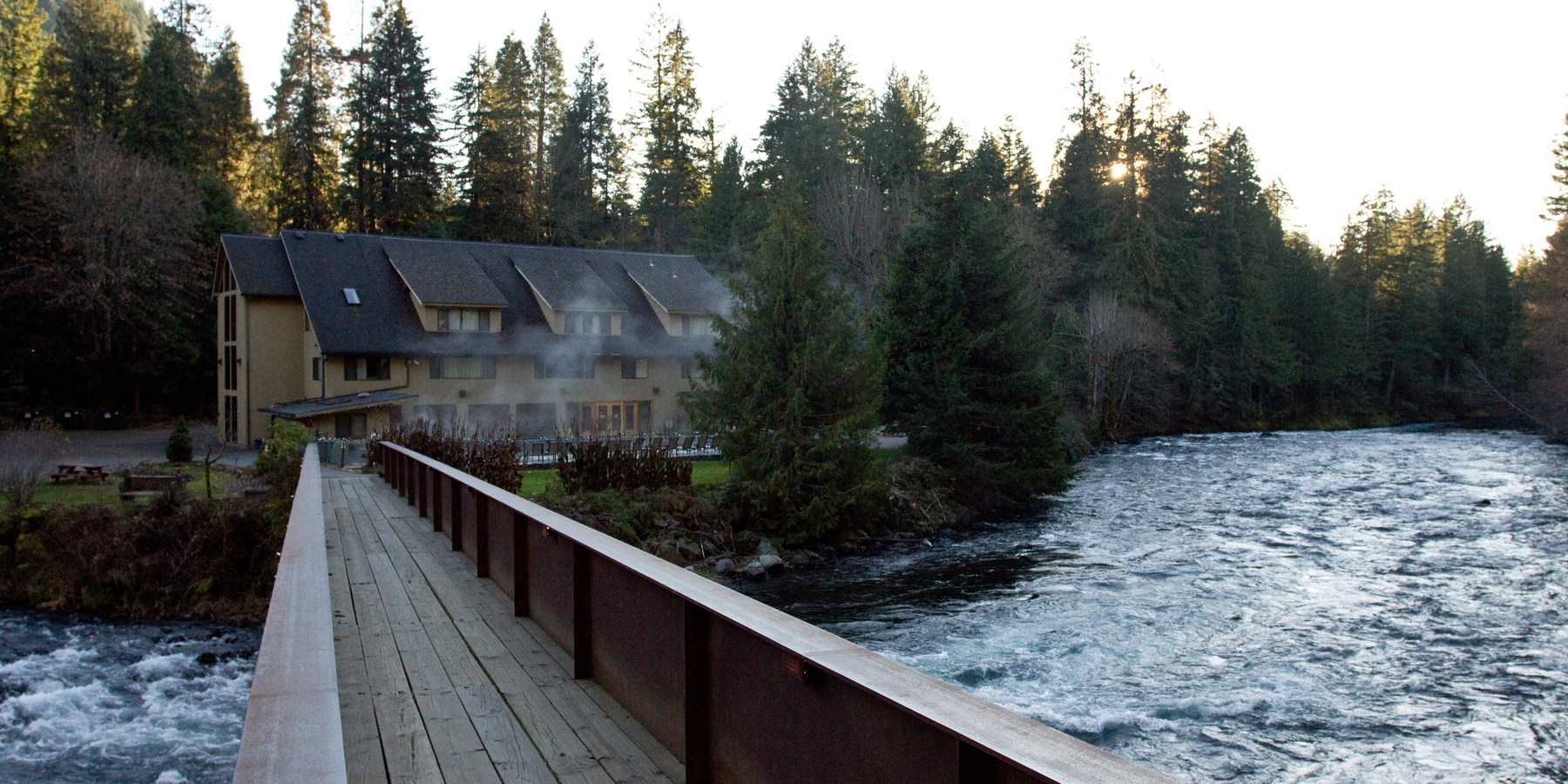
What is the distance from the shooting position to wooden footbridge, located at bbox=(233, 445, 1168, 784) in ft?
7.69

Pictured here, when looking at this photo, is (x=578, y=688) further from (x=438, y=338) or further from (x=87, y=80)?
(x=87, y=80)

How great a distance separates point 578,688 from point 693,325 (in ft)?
117

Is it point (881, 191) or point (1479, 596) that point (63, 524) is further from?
point (881, 191)

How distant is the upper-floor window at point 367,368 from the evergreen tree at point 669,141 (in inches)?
962

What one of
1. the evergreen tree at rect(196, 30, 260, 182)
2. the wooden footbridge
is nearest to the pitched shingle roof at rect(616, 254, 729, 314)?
the evergreen tree at rect(196, 30, 260, 182)

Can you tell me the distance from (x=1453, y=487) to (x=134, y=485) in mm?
33217

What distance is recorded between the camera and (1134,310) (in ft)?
145

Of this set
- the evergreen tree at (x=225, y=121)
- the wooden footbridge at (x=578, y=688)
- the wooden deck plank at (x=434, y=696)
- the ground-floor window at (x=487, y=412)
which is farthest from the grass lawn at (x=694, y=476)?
the evergreen tree at (x=225, y=121)

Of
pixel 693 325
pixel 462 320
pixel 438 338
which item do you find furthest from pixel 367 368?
pixel 693 325

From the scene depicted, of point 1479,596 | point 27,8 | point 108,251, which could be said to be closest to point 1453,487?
point 1479,596

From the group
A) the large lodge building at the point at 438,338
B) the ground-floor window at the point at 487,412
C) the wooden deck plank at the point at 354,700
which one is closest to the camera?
the wooden deck plank at the point at 354,700

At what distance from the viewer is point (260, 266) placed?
36.1 metres

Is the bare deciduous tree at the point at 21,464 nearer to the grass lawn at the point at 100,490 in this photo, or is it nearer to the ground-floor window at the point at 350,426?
the grass lawn at the point at 100,490

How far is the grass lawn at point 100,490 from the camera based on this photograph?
20.5 metres
